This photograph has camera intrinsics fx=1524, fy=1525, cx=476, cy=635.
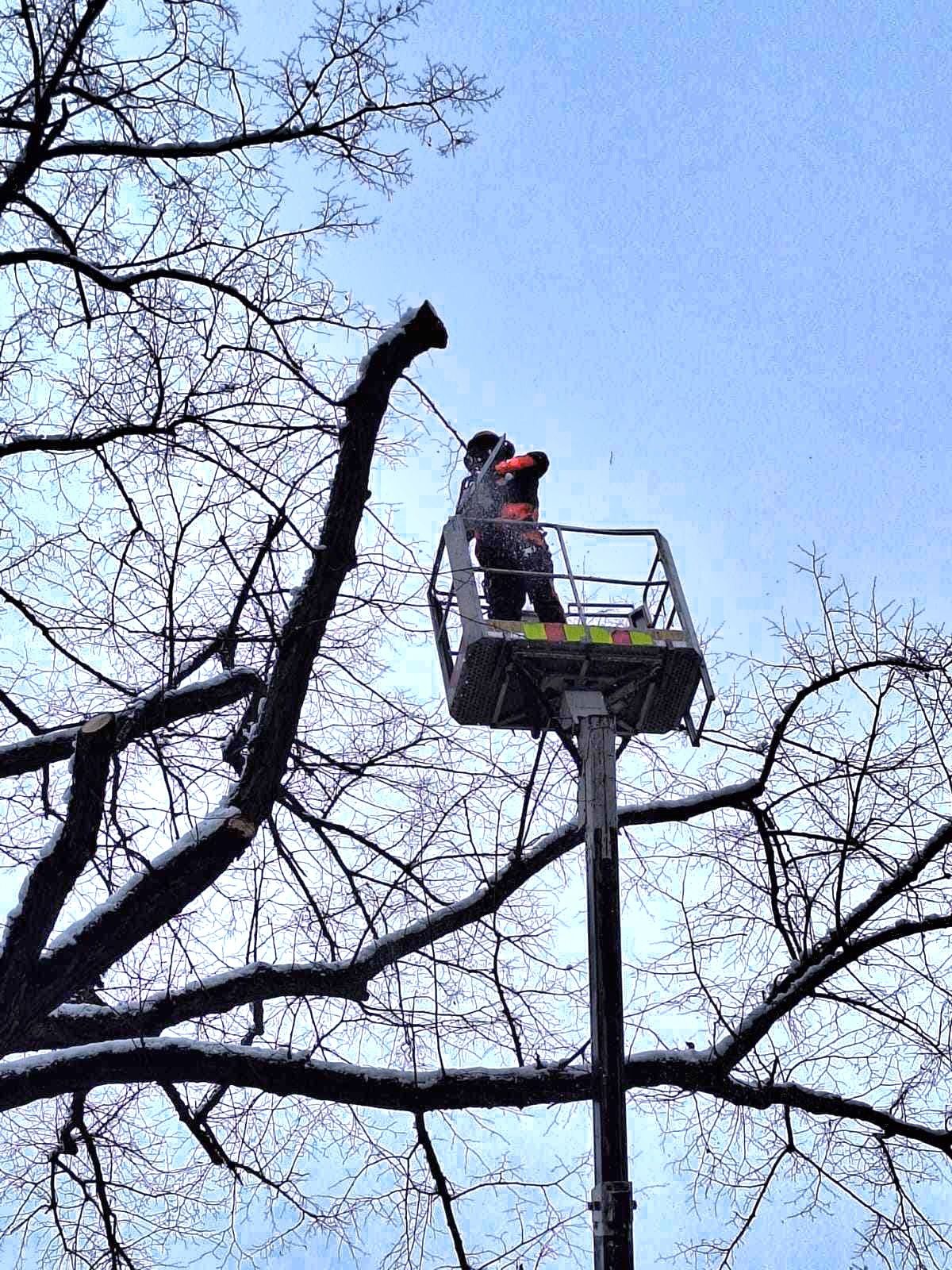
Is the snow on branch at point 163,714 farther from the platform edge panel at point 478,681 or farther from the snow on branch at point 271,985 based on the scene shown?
the platform edge panel at point 478,681

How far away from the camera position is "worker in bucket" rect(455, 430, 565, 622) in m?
8.49

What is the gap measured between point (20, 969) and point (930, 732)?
13.9 feet

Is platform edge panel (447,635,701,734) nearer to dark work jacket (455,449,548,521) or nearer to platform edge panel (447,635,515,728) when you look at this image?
platform edge panel (447,635,515,728)

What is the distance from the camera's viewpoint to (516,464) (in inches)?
345

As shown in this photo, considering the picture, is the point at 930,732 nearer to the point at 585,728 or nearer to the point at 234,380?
the point at 585,728

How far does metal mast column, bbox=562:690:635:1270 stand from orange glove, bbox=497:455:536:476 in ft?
4.72

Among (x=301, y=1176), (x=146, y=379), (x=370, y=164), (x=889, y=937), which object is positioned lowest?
(x=301, y=1176)

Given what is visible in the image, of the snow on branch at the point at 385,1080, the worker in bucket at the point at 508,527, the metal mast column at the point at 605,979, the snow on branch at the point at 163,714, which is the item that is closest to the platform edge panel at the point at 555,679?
the metal mast column at the point at 605,979

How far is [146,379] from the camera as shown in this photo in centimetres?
671

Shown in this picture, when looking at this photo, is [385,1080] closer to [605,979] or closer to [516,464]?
[605,979]

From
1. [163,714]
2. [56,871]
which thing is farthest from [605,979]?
[56,871]

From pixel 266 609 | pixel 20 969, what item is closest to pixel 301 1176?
pixel 20 969

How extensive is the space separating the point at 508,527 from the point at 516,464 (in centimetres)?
37

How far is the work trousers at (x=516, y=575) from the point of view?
8461mm
